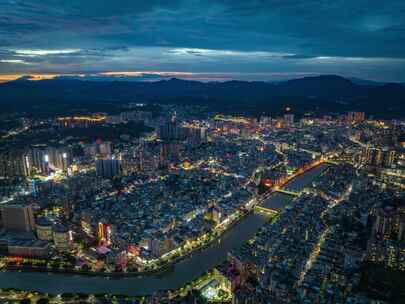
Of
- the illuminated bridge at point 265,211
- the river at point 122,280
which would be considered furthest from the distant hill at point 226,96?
the river at point 122,280

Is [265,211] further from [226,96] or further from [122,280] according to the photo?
[226,96]

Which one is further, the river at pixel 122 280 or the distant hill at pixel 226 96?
the distant hill at pixel 226 96

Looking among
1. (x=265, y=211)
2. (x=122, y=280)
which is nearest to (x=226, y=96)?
(x=265, y=211)

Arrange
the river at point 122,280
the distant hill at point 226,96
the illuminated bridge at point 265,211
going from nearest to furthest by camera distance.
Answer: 1. the river at point 122,280
2. the illuminated bridge at point 265,211
3. the distant hill at point 226,96

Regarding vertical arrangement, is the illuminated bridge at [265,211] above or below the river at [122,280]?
above

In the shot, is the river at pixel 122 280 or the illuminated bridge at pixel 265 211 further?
the illuminated bridge at pixel 265 211

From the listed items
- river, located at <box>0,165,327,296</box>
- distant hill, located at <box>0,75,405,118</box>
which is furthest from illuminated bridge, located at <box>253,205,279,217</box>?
distant hill, located at <box>0,75,405,118</box>

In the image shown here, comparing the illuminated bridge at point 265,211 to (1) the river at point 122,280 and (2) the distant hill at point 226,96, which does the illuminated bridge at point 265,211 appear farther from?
(2) the distant hill at point 226,96

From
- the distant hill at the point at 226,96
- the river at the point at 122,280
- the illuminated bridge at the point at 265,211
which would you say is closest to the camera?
the river at the point at 122,280

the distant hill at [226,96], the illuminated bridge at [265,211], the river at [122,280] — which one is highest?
the distant hill at [226,96]
